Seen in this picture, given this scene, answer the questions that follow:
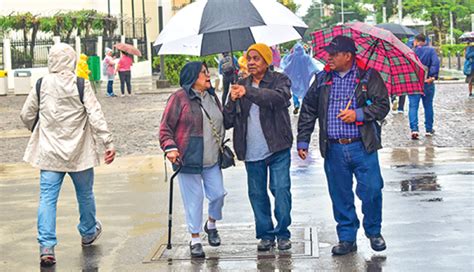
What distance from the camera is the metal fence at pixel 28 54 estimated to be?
42469mm

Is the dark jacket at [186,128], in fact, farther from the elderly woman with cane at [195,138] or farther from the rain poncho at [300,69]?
the rain poncho at [300,69]

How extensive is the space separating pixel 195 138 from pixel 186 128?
0.11m

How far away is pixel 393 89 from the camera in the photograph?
8711mm

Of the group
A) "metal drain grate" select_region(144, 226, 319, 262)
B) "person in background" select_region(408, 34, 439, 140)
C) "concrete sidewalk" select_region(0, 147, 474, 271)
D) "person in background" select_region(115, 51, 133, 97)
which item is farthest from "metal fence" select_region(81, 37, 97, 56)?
"metal drain grate" select_region(144, 226, 319, 262)

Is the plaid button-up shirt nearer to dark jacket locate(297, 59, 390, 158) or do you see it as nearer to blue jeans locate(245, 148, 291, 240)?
dark jacket locate(297, 59, 390, 158)

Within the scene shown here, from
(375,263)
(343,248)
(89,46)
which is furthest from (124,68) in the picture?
(375,263)

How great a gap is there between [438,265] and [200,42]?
9.57 ft

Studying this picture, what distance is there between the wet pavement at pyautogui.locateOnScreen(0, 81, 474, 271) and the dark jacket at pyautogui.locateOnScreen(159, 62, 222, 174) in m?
0.80

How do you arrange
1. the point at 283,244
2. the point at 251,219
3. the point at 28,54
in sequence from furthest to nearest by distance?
the point at 28,54 → the point at 251,219 → the point at 283,244

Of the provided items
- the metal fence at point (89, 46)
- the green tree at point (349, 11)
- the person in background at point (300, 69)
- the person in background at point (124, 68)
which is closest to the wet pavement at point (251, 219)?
the person in background at point (300, 69)

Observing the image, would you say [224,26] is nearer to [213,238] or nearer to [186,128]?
[186,128]

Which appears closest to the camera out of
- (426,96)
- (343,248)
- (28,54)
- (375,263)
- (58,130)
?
(375,263)

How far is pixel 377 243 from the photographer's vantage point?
827 centimetres

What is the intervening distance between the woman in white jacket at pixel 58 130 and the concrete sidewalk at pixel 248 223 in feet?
1.88
